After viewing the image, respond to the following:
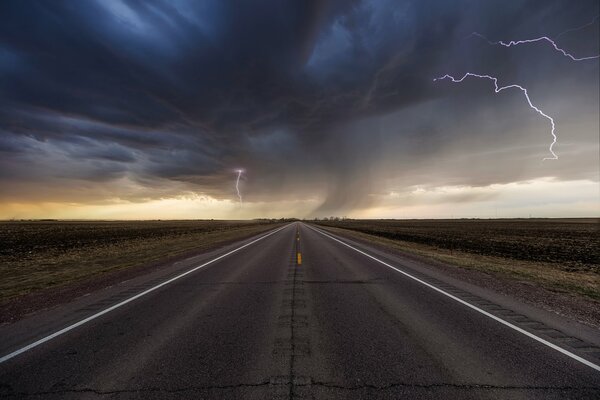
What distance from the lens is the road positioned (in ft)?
12.0

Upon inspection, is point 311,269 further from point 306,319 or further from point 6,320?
point 6,320

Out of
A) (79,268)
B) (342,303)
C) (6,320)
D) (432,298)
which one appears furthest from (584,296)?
(79,268)

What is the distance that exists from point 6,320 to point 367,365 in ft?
24.4

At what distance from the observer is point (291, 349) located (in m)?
4.68

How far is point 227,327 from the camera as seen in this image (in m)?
5.62

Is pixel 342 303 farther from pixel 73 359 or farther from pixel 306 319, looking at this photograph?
pixel 73 359

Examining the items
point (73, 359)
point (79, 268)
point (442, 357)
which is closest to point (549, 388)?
point (442, 357)

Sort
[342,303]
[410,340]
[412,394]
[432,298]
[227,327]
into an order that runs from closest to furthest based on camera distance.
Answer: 1. [412,394]
2. [410,340]
3. [227,327]
4. [342,303]
5. [432,298]

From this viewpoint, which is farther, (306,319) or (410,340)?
(306,319)

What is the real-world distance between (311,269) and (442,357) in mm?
7726

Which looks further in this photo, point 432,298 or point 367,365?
point 432,298

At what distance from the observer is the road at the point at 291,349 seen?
366 centimetres

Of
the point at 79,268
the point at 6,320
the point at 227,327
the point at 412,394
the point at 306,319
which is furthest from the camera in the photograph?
the point at 79,268

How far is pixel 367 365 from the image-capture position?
4.17m
